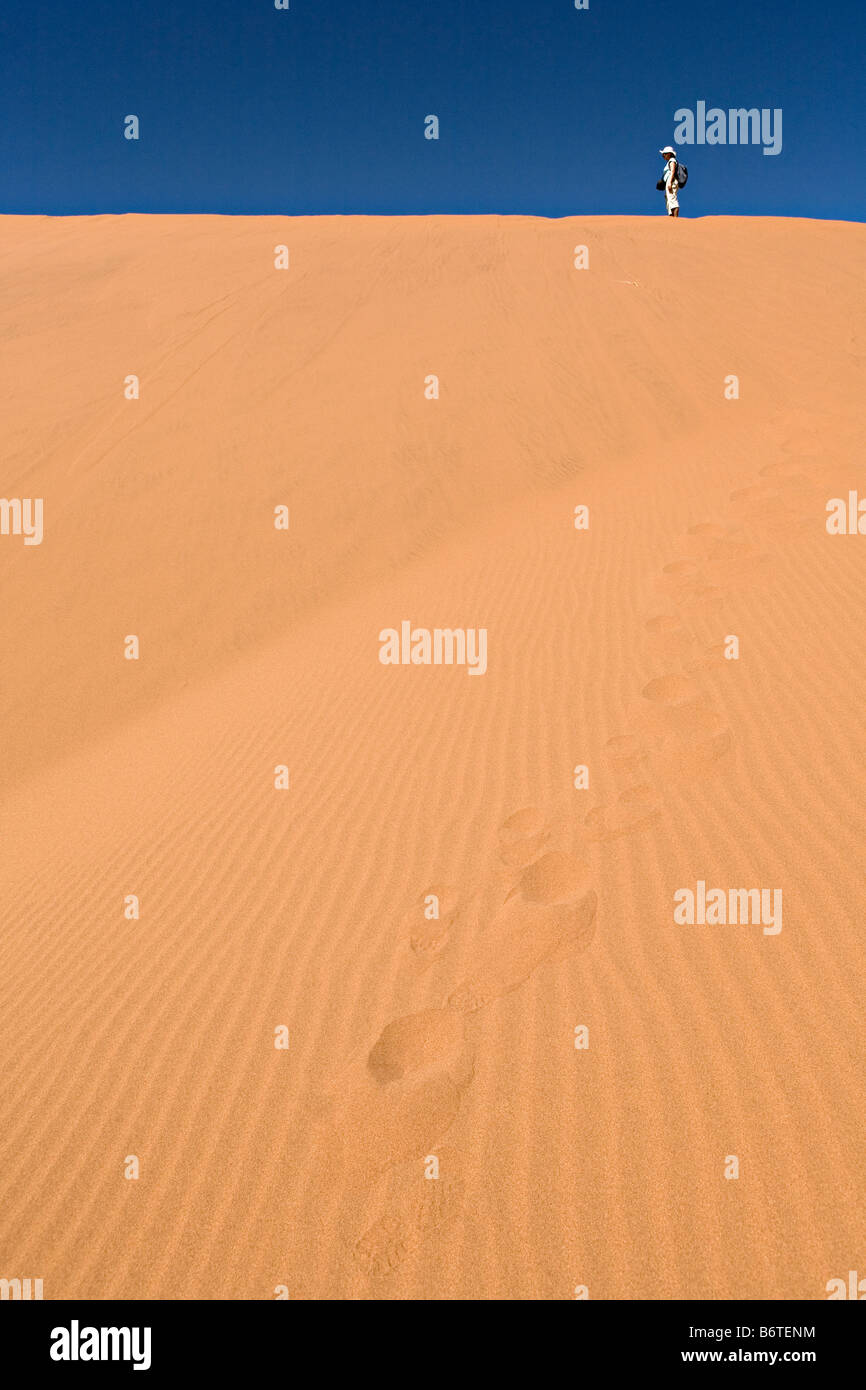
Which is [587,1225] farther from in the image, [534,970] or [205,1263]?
[205,1263]

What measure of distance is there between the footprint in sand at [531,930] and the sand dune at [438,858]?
0.06ft

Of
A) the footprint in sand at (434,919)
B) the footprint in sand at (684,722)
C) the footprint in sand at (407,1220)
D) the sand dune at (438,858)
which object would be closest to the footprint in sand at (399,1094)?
the sand dune at (438,858)

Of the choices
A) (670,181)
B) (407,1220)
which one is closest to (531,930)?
(407,1220)

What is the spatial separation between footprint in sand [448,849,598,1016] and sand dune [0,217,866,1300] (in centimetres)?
2

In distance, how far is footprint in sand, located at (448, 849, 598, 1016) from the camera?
3.64 metres

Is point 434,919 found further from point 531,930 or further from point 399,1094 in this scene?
point 399,1094

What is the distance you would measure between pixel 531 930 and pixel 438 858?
0.87m

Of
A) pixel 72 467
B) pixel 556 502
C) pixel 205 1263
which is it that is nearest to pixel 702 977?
pixel 205 1263

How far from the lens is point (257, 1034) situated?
3.67 meters

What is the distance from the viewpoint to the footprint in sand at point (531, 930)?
364 centimetres

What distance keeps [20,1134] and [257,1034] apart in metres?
1.12

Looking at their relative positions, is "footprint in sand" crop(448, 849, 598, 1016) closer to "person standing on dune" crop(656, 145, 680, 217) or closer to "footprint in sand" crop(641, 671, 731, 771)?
"footprint in sand" crop(641, 671, 731, 771)

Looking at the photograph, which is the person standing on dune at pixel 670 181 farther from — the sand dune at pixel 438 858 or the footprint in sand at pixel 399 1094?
the footprint in sand at pixel 399 1094

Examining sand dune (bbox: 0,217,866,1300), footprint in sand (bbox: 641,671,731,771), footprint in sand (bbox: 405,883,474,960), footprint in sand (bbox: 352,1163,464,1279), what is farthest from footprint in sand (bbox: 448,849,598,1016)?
footprint in sand (bbox: 641,671,731,771)
